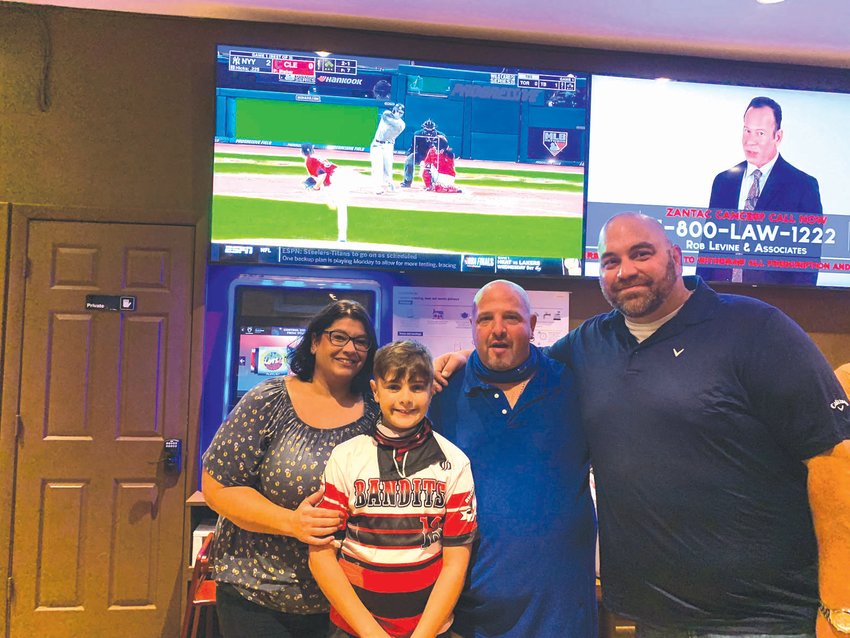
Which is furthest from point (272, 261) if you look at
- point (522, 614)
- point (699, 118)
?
point (699, 118)

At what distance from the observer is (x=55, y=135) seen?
341 centimetres

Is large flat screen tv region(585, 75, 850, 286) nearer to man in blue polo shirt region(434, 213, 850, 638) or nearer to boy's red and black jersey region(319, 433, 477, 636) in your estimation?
man in blue polo shirt region(434, 213, 850, 638)

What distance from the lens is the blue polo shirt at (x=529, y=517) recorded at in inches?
68.7

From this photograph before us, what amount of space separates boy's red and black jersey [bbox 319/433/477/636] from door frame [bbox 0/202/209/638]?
2.03 meters

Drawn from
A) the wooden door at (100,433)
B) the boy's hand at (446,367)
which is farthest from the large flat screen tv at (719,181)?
the wooden door at (100,433)

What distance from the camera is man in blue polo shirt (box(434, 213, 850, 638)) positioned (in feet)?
5.10

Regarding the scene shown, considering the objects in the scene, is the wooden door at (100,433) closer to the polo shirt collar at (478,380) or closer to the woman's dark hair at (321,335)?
the woman's dark hair at (321,335)

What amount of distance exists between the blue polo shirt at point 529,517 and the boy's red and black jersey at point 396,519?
0.14 metres

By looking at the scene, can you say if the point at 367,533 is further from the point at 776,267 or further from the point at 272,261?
the point at 776,267

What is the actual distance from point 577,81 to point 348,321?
2447 millimetres

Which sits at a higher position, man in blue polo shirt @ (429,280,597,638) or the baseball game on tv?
the baseball game on tv

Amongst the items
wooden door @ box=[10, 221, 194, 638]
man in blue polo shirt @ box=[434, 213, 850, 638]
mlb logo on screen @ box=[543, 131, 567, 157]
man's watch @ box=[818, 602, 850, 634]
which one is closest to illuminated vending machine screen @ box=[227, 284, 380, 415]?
wooden door @ box=[10, 221, 194, 638]

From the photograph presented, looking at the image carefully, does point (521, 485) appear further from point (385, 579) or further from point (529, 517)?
point (385, 579)

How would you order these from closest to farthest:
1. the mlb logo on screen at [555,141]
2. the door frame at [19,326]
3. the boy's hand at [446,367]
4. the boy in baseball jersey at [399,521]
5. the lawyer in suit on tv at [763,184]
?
the boy in baseball jersey at [399,521]
the boy's hand at [446,367]
the door frame at [19,326]
the mlb logo on screen at [555,141]
the lawyer in suit on tv at [763,184]
